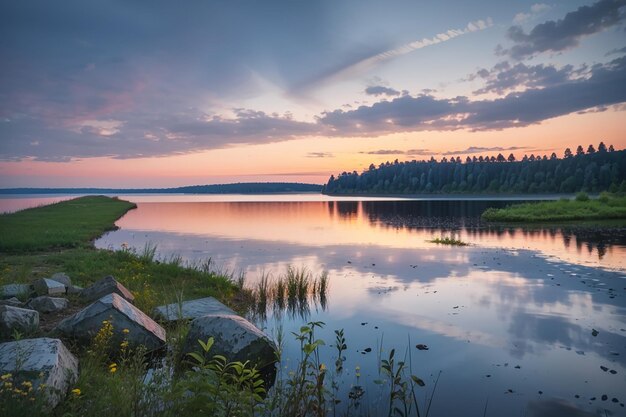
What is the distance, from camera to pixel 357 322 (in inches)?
567

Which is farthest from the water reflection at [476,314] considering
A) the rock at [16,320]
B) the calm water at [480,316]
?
the rock at [16,320]

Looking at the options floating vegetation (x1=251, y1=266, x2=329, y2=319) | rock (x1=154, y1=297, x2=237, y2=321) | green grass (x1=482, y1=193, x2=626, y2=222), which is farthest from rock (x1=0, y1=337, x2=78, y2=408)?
green grass (x1=482, y1=193, x2=626, y2=222)

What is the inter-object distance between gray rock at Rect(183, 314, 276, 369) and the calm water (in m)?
0.98

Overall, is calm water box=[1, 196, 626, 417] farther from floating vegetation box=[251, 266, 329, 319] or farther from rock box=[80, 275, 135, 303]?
rock box=[80, 275, 135, 303]

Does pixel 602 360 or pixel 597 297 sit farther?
pixel 597 297

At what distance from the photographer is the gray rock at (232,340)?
9648mm

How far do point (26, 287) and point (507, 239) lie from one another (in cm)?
3663

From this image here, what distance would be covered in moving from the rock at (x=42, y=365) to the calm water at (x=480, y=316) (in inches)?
203

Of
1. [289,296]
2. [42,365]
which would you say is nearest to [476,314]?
[289,296]

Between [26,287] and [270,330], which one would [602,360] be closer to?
[270,330]

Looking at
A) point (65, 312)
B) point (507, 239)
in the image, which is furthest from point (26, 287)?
point (507, 239)

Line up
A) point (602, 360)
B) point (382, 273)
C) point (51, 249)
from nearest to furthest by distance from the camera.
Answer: point (602, 360) < point (382, 273) < point (51, 249)

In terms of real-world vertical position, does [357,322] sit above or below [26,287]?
below

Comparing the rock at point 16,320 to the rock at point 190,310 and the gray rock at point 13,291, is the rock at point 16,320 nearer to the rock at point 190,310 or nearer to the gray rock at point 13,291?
the rock at point 190,310
